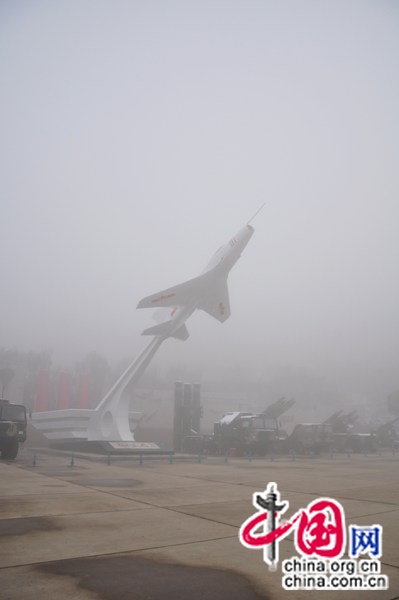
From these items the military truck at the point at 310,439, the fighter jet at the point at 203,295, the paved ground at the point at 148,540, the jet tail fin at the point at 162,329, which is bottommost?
the military truck at the point at 310,439

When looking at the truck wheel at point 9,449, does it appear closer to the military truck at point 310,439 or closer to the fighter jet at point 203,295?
the fighter jet at point 203,295

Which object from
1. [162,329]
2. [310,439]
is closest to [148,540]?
[162,329]

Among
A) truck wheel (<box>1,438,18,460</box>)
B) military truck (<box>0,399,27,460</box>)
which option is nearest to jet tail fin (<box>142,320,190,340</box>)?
military truck (<box>0,399,27,460</box>)

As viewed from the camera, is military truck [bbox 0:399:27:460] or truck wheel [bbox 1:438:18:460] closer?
military truck [bbox 0:399:27:460]

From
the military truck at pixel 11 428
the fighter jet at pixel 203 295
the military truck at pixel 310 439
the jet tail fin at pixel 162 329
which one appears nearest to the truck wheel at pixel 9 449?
the military truck at pixel 11 428

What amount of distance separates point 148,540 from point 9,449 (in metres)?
15.8

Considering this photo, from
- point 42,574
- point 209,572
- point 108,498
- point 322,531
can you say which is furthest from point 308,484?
point 42,574

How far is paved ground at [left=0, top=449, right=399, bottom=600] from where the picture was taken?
187 inches

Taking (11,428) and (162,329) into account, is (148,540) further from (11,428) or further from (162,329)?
(162,329)

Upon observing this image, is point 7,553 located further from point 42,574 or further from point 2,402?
point 2,402

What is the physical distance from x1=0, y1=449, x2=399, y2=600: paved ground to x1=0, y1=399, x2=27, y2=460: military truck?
22.5 feet

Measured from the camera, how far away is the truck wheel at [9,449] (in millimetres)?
20125

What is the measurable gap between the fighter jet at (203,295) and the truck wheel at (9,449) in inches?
459

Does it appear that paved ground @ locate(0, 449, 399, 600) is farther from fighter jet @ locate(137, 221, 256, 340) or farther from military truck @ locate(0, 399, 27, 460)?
fighter jet @ locate(137, 221, 256, 340)
